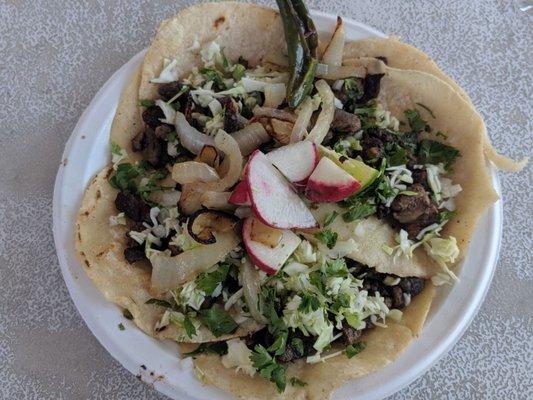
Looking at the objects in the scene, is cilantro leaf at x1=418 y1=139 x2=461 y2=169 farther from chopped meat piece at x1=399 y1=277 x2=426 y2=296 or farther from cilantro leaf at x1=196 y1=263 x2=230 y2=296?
cilantro leaf at x1=196 y1=263 x2=230 y2=296

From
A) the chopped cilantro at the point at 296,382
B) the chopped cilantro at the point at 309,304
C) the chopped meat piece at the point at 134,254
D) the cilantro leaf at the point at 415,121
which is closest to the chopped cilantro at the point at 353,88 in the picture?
the cilantro leaf at the point at 415,121

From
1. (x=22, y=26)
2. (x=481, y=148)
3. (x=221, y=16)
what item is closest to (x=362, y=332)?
(x=481, y=148)

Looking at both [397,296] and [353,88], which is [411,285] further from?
[353,88]

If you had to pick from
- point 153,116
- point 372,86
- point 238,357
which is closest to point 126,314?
point 238,357

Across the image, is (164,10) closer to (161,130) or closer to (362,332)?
(161,130)

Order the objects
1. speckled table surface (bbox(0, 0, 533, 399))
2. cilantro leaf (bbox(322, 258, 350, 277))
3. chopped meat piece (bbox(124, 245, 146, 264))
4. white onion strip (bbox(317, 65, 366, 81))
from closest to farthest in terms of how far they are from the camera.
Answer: cilantro leaf (bbox(322, 258, 350, 277)), chopped meat piece (bbox(124, 245, 146, 264)), white onion strip (bbox(317, 65, 366, 81)), speckled table surface (bbox(0, 0, 533, 399))

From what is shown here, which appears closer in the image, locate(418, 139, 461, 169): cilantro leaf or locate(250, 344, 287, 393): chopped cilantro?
locate(250, 344, 287, 393): chopped cilantro

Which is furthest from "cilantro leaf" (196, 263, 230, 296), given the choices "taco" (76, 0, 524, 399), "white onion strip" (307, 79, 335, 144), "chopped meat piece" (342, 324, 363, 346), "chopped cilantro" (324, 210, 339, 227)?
"white onion strip" (307, 79, 335, 144)
